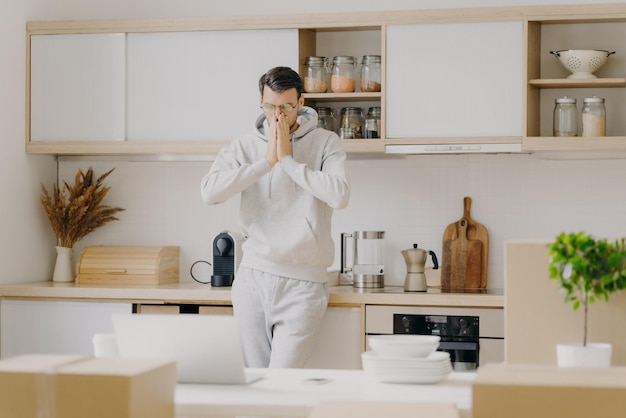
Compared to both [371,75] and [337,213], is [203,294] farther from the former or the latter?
[371,75]

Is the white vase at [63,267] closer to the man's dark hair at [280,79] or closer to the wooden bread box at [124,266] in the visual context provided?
the wooden bread box at [124,266]

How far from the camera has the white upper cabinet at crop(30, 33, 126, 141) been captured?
4.72 metres

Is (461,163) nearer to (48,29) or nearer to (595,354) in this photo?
(48,29)

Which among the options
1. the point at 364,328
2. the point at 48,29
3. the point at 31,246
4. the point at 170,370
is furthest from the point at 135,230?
the point at 170,370

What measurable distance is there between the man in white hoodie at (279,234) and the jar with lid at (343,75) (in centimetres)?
90

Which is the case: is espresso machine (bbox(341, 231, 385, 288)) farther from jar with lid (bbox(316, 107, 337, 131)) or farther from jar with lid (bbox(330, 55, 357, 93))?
jar with lid (bbox(330, 55, 357, 93))

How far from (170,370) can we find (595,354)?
0.89 metres

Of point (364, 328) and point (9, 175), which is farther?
point (9, 175)

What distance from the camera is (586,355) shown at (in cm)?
207

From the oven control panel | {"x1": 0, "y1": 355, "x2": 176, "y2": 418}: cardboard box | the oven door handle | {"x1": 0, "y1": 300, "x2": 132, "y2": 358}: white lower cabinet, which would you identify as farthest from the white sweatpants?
{"x1": 0, "y1": 355, "x2": 176, "y2": 418}: cardboard box

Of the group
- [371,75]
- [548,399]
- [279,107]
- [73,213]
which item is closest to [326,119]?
[371,75]

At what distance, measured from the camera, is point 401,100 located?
4426mm

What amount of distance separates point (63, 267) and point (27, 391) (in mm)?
3266

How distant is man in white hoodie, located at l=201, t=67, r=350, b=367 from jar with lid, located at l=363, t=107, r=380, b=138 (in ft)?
2.68
